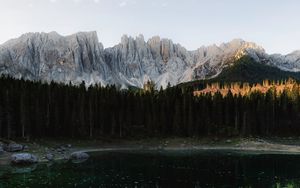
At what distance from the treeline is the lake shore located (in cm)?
641

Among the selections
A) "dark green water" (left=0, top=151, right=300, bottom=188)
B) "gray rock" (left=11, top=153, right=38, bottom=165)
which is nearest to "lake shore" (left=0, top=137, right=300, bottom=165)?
"gray rock" (left=11, top=153, right=38, bottom=165)

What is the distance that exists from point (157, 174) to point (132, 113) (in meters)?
75.4

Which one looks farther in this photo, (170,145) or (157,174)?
(170,145)

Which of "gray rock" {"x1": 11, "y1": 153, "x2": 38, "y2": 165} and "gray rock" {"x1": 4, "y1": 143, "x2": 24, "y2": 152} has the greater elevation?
"gray rock" {"x1": 4, "y1": 143, "x2": 24, "y2": 152}

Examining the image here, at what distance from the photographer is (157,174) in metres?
62.2

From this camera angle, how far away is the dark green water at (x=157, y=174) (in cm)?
5291

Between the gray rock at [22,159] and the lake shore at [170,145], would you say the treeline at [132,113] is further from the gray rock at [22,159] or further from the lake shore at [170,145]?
the gray rock at [22,159]

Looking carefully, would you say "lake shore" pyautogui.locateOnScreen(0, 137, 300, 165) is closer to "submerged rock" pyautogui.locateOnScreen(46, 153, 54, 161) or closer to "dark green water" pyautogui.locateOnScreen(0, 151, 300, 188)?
"submerged rock" pyautogui.locateOnScreen(46, 153, 54, 161)

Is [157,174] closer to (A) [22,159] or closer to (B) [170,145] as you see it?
(A) [22,159]

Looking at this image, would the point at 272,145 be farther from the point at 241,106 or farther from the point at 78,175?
the point at 78,175

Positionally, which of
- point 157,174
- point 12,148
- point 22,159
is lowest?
point 157,174

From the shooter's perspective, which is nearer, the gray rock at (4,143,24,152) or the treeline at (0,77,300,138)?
the gray rock at (4,143,24,152)

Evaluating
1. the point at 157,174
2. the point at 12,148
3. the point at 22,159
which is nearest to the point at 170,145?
the point at 12,148

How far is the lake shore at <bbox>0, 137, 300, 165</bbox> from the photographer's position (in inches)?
4107
